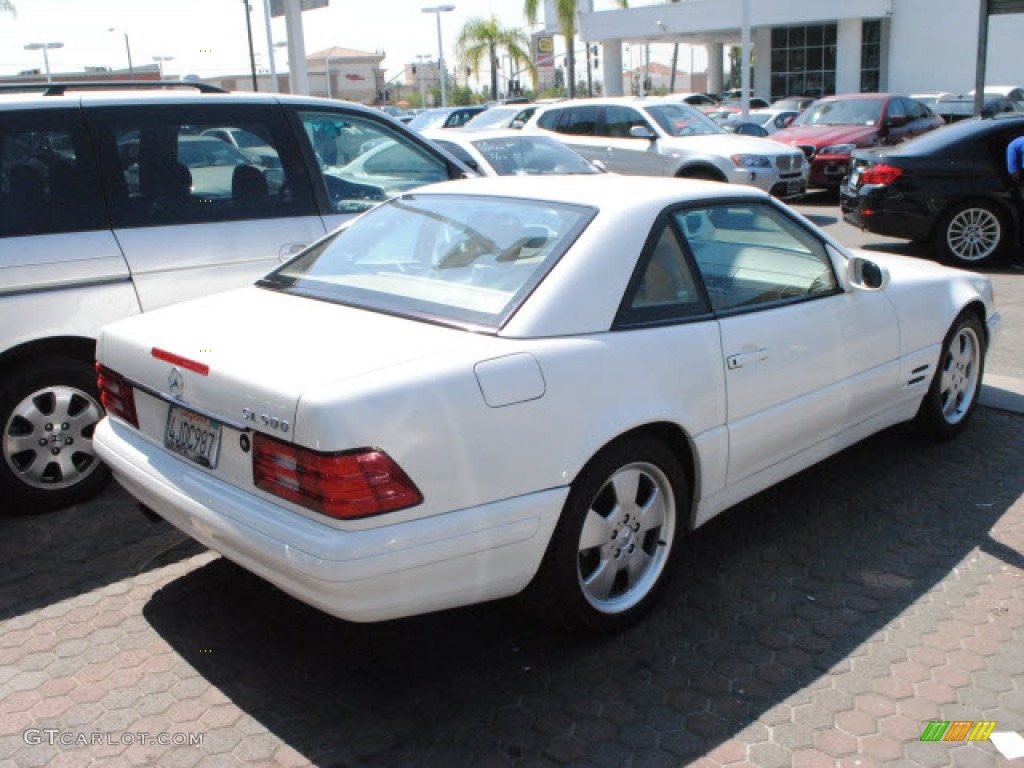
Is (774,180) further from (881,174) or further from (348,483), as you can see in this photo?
(348,483)

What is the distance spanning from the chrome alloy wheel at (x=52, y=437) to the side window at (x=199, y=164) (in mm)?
895

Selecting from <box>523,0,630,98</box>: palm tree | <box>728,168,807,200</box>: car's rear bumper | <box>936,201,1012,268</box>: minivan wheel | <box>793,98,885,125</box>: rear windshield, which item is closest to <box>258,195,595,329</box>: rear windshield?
<box>936,201,1012,268</box>: minivan wheel

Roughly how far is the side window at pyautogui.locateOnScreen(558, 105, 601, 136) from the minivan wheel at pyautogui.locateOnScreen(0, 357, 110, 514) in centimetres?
1224

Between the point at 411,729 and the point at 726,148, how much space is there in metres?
12.6

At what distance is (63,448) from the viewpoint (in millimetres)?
4730

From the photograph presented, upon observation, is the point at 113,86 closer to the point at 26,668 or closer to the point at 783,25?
the point at 26,668

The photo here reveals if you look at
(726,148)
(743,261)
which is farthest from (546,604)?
(726,148)

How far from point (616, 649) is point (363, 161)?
3.87 m

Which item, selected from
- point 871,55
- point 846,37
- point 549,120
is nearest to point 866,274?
point 549,120

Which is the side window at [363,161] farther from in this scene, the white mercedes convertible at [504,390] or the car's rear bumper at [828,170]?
the car's rear bumper at [828,170]

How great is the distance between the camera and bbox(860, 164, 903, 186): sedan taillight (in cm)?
1062

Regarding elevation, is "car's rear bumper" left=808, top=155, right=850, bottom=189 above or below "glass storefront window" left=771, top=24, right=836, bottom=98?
below

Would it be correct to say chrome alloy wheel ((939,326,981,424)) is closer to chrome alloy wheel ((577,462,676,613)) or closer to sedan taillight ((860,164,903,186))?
chrome alloy wheel ((577,462,676,613))

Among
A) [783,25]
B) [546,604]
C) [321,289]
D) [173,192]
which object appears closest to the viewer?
[546,604]
